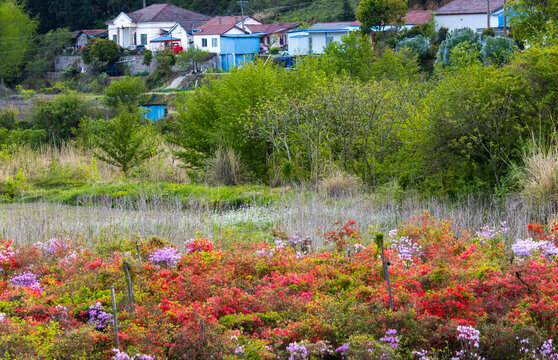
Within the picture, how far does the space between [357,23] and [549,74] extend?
46177 mm

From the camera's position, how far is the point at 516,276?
433 centimetres

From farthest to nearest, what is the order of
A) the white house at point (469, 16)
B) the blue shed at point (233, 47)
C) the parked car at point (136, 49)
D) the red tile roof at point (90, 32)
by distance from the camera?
A: the red tile roof at point (90, 32) → the parked car at point (136, 49) → the blue shed at point (233, 47) → the white house at point (469, 16)

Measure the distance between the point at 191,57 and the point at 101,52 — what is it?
1125 cm

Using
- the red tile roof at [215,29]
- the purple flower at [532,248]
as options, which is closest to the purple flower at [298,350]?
the purple flower at [532,248]

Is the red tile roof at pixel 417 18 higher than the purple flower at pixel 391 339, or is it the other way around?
the red tile roof at pixel 417 18

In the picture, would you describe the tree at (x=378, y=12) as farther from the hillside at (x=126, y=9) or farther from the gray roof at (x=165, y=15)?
the gray roof at (x=165, y=15)

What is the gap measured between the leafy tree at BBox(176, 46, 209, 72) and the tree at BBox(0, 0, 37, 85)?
2188 cm

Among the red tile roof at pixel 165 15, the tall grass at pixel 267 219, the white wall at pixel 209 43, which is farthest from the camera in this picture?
the red tile roof at pixel 165 15

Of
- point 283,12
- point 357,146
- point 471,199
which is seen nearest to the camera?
point 471,199

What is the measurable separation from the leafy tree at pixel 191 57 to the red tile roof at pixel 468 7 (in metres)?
21.3

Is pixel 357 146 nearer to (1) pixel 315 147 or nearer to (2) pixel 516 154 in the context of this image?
(1) pixel 315 147

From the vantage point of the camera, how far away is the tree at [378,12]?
4619 centimetres

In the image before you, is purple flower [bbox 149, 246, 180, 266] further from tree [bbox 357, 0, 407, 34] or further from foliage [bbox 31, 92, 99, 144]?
tree [bbox 357, 0, 407, 34]

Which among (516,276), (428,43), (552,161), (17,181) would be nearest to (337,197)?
(552,161)
